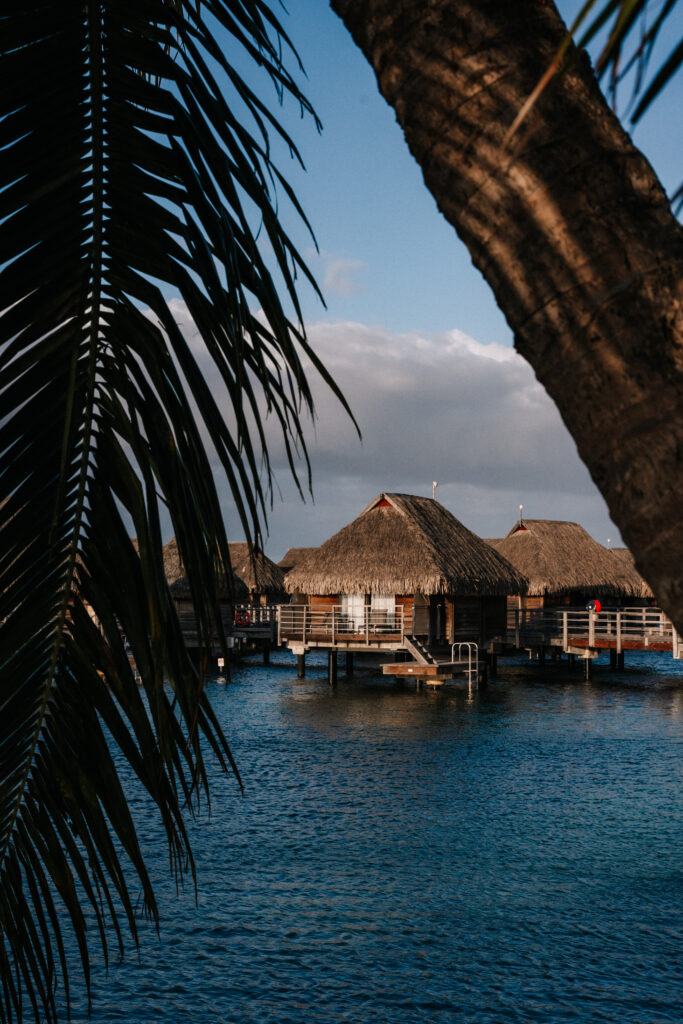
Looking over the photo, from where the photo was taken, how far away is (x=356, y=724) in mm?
25062

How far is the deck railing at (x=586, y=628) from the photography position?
3420 centimetres

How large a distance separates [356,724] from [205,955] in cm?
1529

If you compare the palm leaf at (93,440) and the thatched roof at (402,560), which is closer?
the palm leaf at (93,440)

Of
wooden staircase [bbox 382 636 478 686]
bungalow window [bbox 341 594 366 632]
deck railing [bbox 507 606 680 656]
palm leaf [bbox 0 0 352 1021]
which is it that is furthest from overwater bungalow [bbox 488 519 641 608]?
palm leaf [bbox 0 0 352 1021]

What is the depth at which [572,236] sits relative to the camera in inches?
42.6

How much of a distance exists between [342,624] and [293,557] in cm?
3435

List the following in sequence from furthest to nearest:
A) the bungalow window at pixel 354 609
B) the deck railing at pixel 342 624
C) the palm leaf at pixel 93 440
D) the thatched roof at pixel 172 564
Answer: the thatched roof at pixel 172 564
the bungalow window at pixel 354 609
the deck railing at pixel 342 624
the palm leaf at pixel 93 440

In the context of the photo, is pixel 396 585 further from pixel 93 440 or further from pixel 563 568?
pixel 93 440

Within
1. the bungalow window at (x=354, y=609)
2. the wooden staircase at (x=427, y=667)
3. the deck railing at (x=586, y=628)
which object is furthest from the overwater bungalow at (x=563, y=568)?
the wooden staircase at (x=427, y=667)

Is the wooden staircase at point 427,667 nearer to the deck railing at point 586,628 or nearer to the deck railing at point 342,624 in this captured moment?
the deck railing at point 342,624

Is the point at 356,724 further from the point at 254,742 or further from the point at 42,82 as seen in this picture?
the point at 42,82

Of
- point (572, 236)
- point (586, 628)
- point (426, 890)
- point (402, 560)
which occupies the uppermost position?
point (402, 560)

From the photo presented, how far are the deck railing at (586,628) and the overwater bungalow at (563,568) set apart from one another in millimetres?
1920

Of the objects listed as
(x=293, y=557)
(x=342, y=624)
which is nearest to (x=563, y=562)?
(x=342, y=624)
